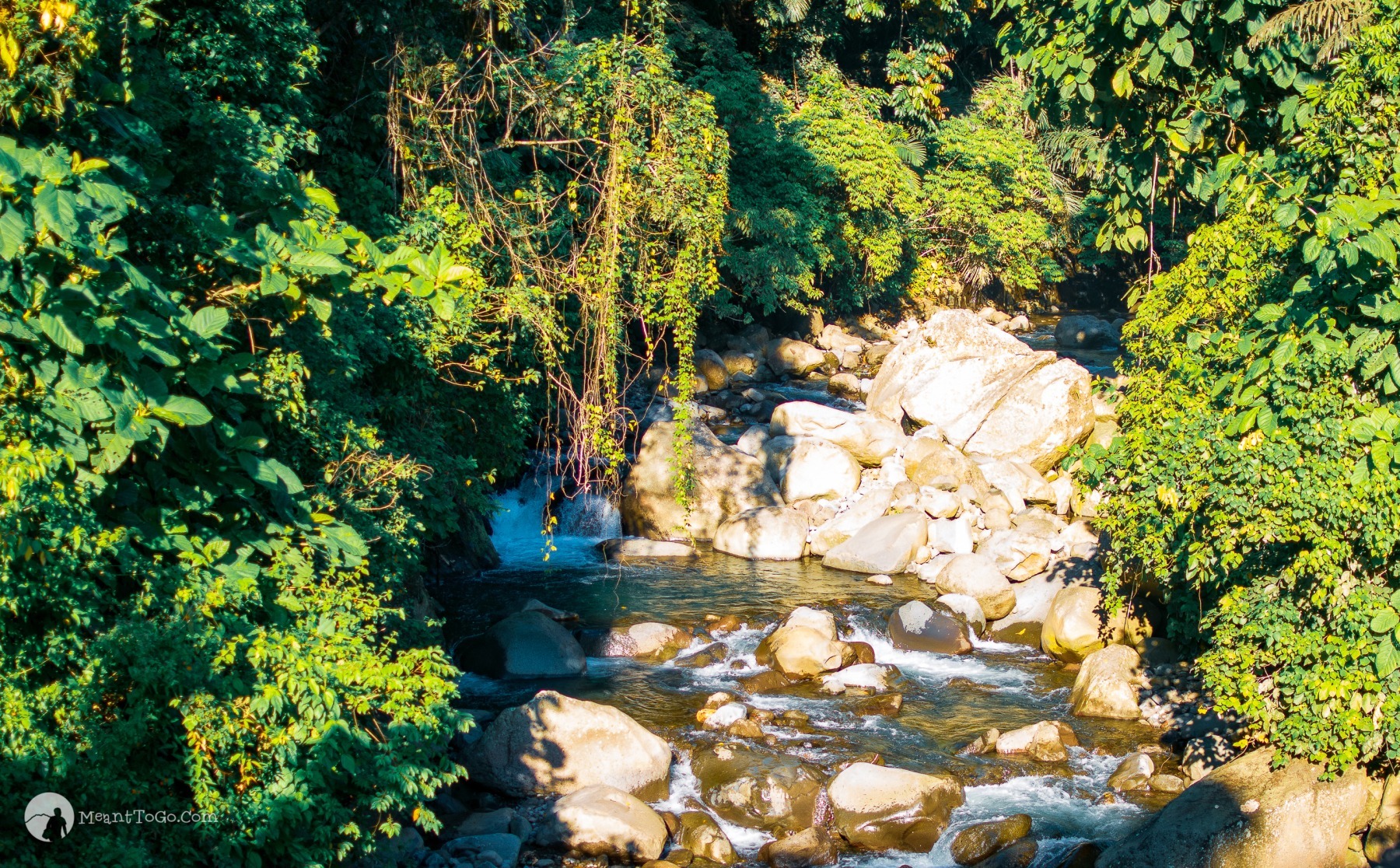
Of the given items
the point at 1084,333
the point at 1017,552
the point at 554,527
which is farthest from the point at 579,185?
the point at 1084,333

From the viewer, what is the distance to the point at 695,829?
7.41 meters

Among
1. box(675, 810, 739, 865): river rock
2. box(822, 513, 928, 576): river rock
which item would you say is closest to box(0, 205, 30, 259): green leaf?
box(675, 810, 739, 865): river rock

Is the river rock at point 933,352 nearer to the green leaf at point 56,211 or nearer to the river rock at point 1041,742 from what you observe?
the river rock at point 1041,742

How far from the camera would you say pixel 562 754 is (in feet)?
26.1

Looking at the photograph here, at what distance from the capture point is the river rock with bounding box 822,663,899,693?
9.89 metres

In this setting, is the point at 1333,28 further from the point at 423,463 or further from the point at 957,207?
the point at 957,207

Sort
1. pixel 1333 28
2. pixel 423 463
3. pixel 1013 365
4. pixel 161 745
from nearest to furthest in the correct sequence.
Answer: pixel 161 745 → pixel 1333 28 → pixel 423 463 → pixel 1013 365

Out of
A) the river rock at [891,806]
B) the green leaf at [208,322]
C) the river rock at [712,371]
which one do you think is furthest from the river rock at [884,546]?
the green leaf at [208,322]

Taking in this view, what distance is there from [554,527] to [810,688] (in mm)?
5618

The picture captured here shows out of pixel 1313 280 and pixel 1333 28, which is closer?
pixel 1313 280

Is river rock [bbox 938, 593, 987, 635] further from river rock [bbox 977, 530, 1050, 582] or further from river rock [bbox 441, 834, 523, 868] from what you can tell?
river rock [bbox 441, 834, 523, 868]

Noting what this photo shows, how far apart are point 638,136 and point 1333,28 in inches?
196

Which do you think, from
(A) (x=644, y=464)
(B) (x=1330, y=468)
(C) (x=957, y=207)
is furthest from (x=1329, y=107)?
(C) (x=957, y=207)

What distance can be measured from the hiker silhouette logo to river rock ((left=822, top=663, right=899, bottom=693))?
695 centimetres
